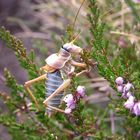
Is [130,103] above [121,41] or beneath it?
beneath

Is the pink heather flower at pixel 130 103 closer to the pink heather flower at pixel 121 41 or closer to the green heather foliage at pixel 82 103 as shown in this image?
the green heather foliage at pixel 82 103

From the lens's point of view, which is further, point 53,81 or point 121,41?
point 121,41

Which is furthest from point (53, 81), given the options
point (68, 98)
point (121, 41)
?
point (121, 41)

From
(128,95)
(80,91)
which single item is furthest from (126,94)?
(80,91)

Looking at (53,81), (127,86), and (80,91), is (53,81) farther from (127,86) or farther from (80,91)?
(127,86)

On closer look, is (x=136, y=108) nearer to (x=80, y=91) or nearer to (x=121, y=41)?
(x=80, y=91)

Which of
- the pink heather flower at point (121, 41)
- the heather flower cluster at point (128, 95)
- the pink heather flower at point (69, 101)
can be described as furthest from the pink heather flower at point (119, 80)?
the pink heather flower at point (121, 41)
